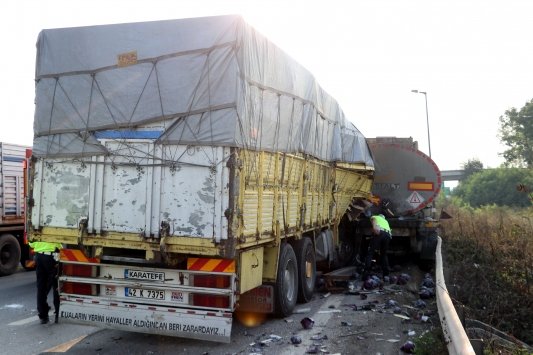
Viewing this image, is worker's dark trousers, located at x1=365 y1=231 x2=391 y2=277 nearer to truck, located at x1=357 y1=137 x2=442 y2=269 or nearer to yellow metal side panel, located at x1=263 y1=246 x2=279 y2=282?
truck, located at x1=357 y1=137 x2=442 y2=269

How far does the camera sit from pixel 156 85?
5.30 meters

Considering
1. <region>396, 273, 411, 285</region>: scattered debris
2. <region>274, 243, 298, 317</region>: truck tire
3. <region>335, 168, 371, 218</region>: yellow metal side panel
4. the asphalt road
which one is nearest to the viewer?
the asphalt road

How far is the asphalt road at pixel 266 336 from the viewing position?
17.6 feet

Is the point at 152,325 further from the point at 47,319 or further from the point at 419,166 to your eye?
the point at 419,166

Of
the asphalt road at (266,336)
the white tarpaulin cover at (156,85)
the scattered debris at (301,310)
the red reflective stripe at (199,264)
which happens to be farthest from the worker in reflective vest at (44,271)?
the scattered debris at (301,310)

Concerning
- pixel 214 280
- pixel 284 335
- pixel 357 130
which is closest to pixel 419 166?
pixel 357 130

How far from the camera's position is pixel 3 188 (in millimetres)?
11453

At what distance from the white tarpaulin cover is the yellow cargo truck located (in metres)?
0.01

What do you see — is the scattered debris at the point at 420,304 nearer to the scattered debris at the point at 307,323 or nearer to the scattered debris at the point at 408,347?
the scattered debris at the point at 307,323

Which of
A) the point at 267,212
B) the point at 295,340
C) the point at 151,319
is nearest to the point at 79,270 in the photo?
the point at 151,319

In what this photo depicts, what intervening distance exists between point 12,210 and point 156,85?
8.19 meters

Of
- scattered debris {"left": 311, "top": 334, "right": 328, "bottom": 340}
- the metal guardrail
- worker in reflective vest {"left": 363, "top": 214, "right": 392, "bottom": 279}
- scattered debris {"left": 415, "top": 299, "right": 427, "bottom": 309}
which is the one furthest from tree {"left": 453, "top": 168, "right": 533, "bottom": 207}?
the metal guardrail

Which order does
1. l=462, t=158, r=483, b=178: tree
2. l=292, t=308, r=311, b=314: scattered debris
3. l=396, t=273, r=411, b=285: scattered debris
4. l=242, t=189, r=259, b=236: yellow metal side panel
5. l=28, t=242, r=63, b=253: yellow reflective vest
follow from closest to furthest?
l=242, t=189, r=259, b=236: yellow metal side panel → l=28, t=242, r=63, b=253: yellow reflective vest → l=292, t=308, r=311, b=314: scattered debris → l=396, t=273, r=411, b=285: scattered debris → l=462, t=158, r=483, b=178: tree

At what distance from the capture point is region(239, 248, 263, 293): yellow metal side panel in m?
5.26
